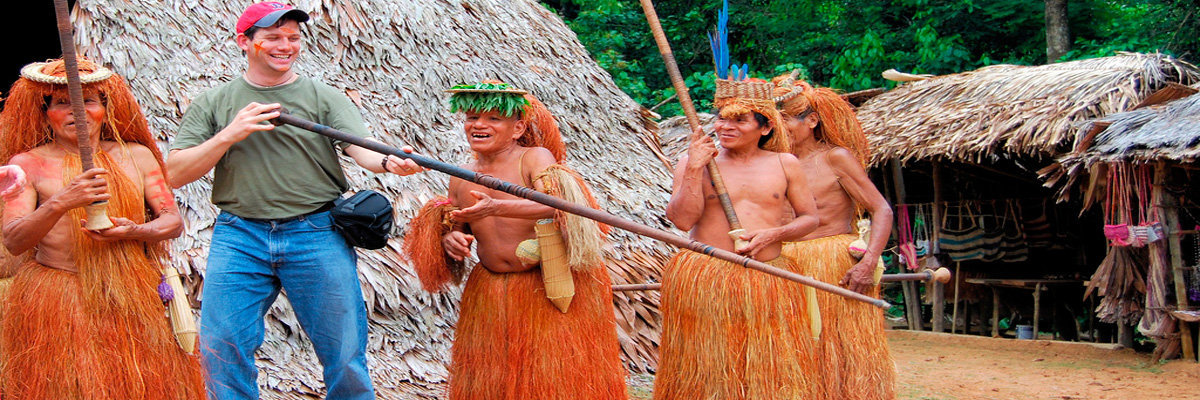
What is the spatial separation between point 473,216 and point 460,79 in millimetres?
3490

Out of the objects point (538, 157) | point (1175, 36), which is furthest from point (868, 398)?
point (1175, 36)

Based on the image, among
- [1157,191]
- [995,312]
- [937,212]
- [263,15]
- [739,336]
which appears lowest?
[995,312]

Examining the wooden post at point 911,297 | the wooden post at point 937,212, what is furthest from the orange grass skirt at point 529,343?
the wooden post at point 911,297

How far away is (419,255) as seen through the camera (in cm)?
429

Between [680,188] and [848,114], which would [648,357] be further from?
[680,188]

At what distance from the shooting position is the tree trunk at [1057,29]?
13.3 meters

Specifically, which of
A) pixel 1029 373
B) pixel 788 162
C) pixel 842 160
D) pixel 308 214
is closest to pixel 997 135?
pixel 1029 373

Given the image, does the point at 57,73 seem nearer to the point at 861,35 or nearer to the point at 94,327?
the point at 94,327

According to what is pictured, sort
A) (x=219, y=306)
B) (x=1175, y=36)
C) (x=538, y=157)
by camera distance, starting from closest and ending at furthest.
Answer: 1. (x=219, y=306)
2. (x=538, y=157)
3. (x=1175, y=36)

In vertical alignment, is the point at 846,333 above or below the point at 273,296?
below

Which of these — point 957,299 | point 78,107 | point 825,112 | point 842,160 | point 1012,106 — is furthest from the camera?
point 957,299

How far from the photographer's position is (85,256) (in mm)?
3318

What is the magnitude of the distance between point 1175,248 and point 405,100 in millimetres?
5761

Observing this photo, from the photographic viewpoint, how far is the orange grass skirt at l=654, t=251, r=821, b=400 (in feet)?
13.4
